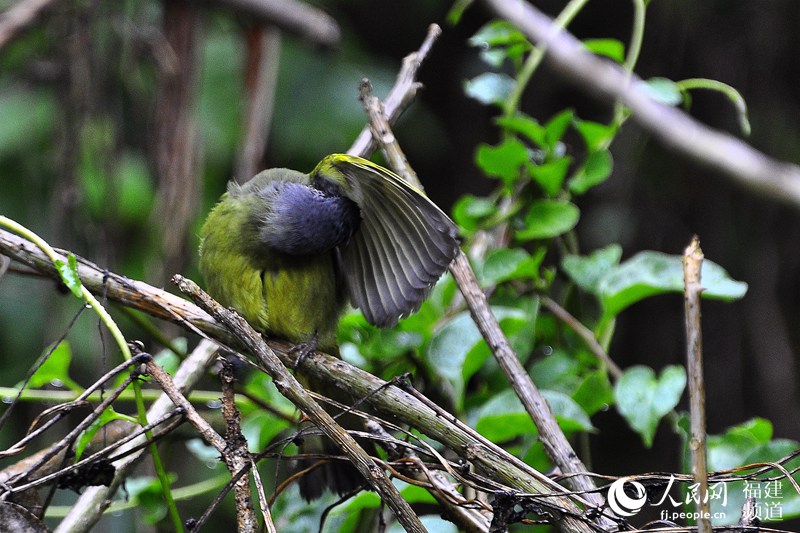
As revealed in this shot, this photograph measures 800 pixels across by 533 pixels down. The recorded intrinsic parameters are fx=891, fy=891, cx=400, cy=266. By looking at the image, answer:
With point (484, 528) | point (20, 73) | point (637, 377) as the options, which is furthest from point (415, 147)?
point (484, 528)

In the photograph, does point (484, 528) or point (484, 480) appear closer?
point (484, 480)

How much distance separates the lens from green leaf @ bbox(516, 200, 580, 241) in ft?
6.34

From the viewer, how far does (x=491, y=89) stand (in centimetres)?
212

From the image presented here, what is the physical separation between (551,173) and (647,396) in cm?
56

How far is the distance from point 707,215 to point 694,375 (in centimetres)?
287

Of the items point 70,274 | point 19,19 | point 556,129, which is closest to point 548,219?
point 556,129

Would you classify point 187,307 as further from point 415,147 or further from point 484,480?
point 415,147

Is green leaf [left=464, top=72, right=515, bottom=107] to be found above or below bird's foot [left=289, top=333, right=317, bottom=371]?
above

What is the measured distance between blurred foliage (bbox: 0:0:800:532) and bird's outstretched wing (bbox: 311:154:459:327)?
13 centimetres

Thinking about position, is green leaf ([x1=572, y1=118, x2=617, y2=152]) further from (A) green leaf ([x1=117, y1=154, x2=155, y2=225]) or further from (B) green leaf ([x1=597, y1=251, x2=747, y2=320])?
(A) green leaf ([x1=117, y1=154, x2=155, y2=225])

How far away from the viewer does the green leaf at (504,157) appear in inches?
75.9

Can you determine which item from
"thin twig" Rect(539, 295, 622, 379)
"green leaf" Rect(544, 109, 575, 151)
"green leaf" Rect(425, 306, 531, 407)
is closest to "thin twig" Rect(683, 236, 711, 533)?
"green leaf" Rect(425, 306, 531, 407)

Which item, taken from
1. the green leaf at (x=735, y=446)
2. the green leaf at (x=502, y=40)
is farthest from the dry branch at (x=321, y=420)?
the green leaf at (x=502, y=40)

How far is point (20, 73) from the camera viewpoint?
3.39 meters
